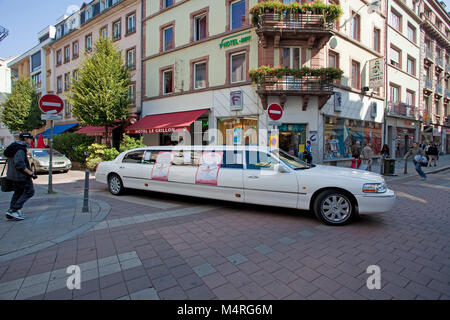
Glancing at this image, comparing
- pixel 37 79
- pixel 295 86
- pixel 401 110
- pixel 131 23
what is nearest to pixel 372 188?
pixel 295 86

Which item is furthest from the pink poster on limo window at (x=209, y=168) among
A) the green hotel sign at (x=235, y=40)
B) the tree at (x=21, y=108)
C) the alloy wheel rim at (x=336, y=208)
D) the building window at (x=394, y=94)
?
the tree at (x=21, y=108)

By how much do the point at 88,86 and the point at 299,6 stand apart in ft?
41.6

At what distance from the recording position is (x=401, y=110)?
65.5ft

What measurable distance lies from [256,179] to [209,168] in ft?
4.06

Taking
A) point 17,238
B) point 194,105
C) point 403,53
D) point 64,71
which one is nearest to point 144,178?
point 17,238

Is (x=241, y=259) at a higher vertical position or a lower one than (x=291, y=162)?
lower

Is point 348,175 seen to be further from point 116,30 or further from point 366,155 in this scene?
point 116,30

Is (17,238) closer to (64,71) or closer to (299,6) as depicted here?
(299,6)

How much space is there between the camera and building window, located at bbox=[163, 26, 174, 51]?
16.9 metres

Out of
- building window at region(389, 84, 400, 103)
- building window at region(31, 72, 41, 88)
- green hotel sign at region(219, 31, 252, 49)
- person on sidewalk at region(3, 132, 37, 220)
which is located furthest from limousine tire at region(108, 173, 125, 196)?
building window at region(31, 72, 41, 88)

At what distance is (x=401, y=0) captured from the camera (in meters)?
19.6

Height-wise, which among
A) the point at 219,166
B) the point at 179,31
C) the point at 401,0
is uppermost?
the point at 401,0

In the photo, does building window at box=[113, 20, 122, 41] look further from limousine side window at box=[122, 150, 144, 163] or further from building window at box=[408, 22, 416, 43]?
building window at box=[408, 22, 416, 43]

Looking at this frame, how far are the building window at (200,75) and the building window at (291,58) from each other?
4993mm
